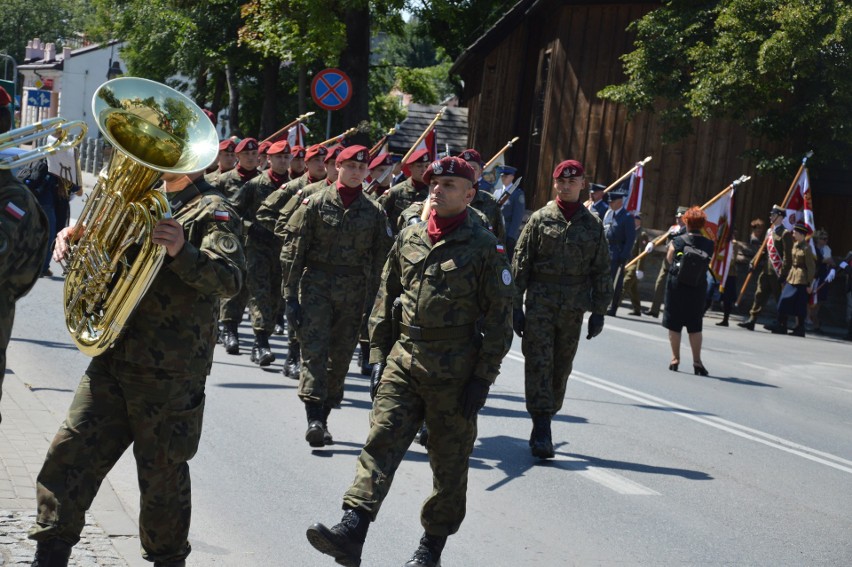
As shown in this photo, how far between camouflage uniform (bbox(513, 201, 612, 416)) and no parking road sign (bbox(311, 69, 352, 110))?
37.9 feet

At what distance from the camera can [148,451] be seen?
15.7 feet

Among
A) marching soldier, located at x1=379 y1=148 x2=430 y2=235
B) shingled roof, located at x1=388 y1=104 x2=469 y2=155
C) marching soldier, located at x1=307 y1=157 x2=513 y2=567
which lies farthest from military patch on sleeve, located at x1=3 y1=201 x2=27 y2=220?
shingled roof, located at x1=388 y1=104 x2=469 y2=155

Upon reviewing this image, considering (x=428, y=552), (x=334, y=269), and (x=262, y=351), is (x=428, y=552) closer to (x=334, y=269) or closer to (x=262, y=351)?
(x=334, y=269)

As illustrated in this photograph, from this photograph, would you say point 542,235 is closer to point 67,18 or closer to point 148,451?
point 148,451

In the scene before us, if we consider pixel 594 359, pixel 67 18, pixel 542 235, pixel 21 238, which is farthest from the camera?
pixel 67 18

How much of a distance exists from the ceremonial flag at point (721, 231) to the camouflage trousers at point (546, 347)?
11.6 m

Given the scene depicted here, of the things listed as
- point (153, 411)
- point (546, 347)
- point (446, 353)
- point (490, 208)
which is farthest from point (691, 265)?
point (153, 411)

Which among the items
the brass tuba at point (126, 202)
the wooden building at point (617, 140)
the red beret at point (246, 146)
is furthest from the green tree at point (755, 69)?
the brass tuba at point (126, 202)

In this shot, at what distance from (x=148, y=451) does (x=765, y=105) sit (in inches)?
790

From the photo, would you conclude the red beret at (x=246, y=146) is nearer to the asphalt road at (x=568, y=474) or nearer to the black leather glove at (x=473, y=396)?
the asphalt road at (x=568, y=474)

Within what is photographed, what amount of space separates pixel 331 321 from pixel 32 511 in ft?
10.3

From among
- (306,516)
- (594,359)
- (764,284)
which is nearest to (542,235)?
(306,516)

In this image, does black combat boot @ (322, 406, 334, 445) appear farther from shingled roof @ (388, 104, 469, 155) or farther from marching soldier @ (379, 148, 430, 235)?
shingled roof @ (388, 104, 469, 155)

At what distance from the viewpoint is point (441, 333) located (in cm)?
583
